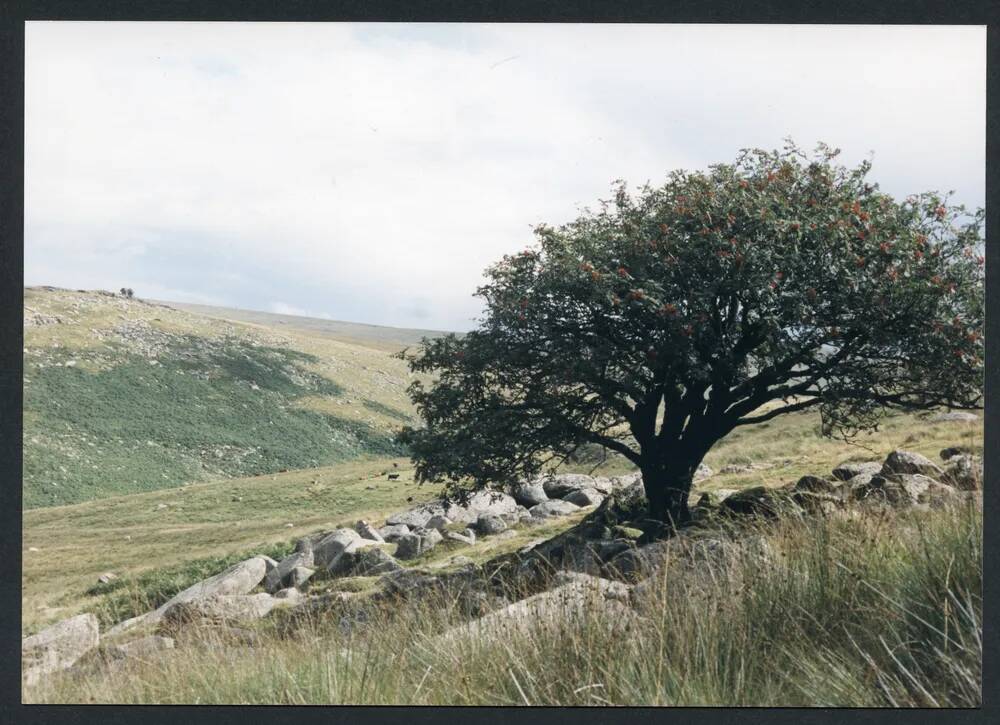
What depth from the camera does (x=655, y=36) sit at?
239 inches

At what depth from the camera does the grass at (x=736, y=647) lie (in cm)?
406

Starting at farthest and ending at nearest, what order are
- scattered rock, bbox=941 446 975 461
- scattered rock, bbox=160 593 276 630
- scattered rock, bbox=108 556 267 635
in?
scattered rock, bbox=108 556 267 635 < scattered rock, bbox=941 446 975 461 < scattered rock, bbox=160 593 276 630

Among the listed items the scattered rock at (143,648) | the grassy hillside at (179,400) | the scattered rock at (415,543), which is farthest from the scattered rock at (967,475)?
the grassy hillside at (179,400)

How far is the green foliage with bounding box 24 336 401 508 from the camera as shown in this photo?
21.0 meters

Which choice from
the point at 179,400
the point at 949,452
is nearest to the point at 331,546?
the point at 949,452

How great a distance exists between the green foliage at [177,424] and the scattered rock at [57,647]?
485 inches

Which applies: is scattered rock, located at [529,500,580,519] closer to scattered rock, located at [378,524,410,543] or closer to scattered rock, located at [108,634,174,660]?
scattered rock, located at [378,524,410,543]

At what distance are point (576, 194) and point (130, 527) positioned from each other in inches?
507

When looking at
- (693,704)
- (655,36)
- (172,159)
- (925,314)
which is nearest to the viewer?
(693,704)

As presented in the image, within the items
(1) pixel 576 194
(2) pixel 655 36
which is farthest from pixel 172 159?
(2) pixel 655 36

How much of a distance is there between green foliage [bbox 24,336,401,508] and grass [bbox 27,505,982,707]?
16.5 metres

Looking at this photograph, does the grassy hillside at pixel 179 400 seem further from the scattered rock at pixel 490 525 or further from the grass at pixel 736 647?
the grass at pixel 736 647

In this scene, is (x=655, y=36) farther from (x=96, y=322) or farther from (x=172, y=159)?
(x=96, y=322)


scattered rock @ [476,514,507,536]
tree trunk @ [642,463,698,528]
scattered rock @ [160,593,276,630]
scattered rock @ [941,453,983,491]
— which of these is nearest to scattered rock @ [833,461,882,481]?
tree trunk @ [642,463,698,528]
